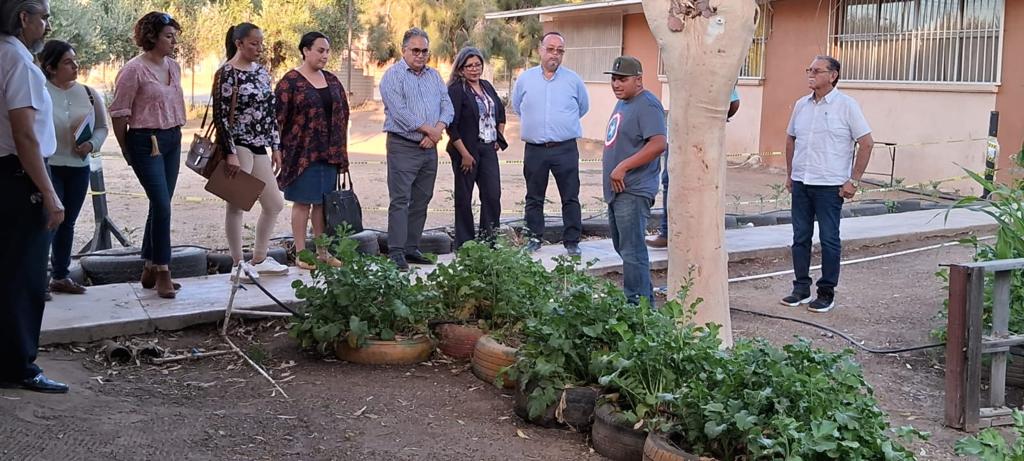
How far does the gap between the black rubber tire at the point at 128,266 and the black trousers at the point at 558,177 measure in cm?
270

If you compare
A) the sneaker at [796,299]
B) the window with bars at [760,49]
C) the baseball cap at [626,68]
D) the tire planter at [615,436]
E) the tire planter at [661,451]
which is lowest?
the sneaker at [796,299]

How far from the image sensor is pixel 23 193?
4652 millimetres

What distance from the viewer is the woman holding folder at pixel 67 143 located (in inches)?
254

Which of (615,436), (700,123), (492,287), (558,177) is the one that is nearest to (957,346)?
(700,123)

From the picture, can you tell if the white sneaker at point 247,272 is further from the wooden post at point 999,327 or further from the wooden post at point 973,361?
the wooden post at point 999,327

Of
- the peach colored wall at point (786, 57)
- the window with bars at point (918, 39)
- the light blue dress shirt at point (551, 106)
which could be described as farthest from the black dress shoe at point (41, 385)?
the peach colored wall at point (786, 57)

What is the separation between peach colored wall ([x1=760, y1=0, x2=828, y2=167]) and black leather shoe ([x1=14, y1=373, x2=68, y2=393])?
51.8ft

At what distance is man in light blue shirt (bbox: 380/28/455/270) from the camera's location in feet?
25.3

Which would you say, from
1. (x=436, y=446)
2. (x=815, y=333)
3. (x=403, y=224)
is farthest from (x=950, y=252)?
(x=436, y=446)

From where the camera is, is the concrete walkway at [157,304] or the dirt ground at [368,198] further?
the dirt ground at [368,198]

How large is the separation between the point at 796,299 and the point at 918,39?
1059 centimetres

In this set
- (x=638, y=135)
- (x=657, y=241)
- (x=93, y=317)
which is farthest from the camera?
(x=657, y=241)

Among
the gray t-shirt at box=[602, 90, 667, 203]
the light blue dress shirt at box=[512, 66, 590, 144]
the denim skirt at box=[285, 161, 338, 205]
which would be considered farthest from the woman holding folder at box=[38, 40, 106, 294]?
the light blue dress shirt at box=[512, 66, 590, 144]

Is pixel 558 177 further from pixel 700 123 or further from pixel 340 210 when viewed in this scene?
pixel 700 123
